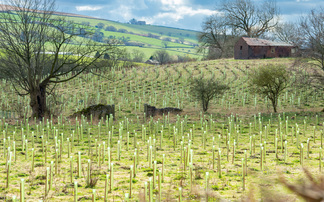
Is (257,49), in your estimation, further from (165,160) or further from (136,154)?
(165,160)

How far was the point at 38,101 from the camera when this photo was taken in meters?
21.1

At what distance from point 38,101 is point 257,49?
140 feet

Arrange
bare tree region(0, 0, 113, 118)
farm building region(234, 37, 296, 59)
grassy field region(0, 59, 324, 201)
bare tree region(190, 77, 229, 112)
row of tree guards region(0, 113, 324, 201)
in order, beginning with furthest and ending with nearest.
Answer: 1. farm building region(234, 37, 296, 59)
2. bare tree region(190, 77, 229, 112)
3. bare tree region(0, 0, 113, 118)
4. row of tree guards region(0, 113, 324, 201)
5. grassy field region(0, 59, 324, 201)

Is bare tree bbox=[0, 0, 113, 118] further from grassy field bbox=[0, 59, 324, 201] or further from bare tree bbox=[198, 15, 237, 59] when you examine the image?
bare tree bbox=[198, 15, 237, 59]

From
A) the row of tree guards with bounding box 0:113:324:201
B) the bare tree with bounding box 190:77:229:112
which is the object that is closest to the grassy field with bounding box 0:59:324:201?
the row of tree guards with bounding box 0:113:324:201

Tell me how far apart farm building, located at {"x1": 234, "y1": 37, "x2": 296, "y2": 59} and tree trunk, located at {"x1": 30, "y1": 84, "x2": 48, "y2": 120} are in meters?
41.2

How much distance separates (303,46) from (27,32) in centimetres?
1748

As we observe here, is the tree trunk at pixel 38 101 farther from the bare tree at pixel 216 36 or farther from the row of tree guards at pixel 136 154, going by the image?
the bare tree at pixel 216 36

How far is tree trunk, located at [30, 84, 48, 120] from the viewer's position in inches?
819

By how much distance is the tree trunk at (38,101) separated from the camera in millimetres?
20797

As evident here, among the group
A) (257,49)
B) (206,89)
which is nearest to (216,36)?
(257,49)

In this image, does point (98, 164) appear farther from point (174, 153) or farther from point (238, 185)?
point (238, 185)

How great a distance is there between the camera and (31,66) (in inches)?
803

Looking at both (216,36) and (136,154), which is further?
(216,36)
